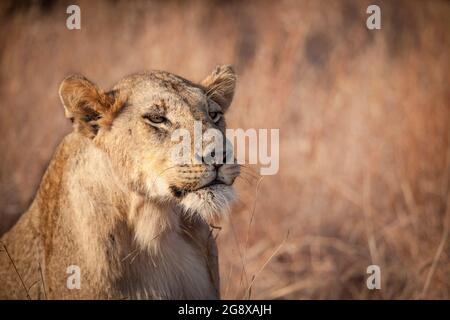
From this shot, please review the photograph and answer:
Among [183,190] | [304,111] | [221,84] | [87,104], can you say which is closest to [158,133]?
[183,190]

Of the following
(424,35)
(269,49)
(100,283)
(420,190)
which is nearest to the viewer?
(100,283)

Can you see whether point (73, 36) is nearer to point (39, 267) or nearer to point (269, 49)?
point (269, 49)

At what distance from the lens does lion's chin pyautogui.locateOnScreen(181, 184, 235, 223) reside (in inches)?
158

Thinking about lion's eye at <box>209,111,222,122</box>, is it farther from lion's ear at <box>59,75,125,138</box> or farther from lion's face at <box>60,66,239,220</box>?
lion's ear at <box>59,75,125,138</box>

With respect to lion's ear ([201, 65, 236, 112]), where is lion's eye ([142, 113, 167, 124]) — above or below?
below

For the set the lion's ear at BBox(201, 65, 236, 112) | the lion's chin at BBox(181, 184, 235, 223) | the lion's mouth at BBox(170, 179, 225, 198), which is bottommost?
the lion's chin at BBox(181, 184, 235, 223)

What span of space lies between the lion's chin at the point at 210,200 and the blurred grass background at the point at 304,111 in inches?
148

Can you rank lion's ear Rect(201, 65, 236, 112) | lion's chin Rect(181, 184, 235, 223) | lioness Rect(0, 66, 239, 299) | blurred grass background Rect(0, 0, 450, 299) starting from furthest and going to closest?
1. blurred grass background Rect(0, 0, 450, 299)
2. lion's ear Rect(201, 65, 236, 112)
3. lioness Rect(0, 66, 239, 299)
4. lion's chin Rect(181, 184, 235, 223)

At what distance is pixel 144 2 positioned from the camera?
10570mm

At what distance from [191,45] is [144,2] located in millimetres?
991

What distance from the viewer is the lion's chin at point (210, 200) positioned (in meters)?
4.02

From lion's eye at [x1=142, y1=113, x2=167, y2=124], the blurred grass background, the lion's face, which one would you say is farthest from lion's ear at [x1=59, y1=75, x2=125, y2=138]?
the blurred grass background

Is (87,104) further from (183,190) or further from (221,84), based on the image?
(221,84)
